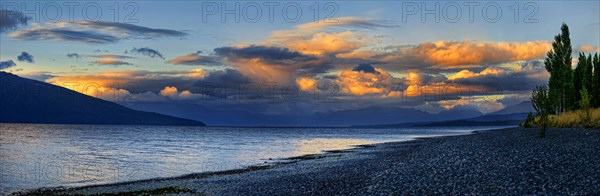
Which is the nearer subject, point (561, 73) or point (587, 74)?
point (561, 73)

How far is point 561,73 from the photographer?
3447 inches

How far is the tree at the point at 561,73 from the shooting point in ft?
285

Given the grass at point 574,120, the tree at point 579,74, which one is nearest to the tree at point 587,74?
the tree at point 579,74

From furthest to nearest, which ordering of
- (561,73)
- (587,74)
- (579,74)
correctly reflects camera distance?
1. (579,74)
2. (587,74)
3. (561,73)

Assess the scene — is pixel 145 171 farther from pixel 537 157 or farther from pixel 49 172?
pixel 537 157

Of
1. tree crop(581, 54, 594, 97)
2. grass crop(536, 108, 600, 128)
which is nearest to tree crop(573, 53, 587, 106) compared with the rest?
tree crop(581, 54, 594, 97)

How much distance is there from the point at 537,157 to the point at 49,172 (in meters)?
43.2

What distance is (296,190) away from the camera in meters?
26.5

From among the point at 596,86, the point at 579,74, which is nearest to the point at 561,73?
the point at 596,86

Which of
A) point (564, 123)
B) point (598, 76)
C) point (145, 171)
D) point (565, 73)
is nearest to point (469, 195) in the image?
point (145, 171)

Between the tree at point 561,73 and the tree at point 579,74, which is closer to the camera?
the tree at point 561,73

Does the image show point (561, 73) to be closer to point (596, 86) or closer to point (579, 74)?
point (596, 86)

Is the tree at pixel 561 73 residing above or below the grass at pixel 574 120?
above

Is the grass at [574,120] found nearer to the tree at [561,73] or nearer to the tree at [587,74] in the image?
the tree at [561,73]
